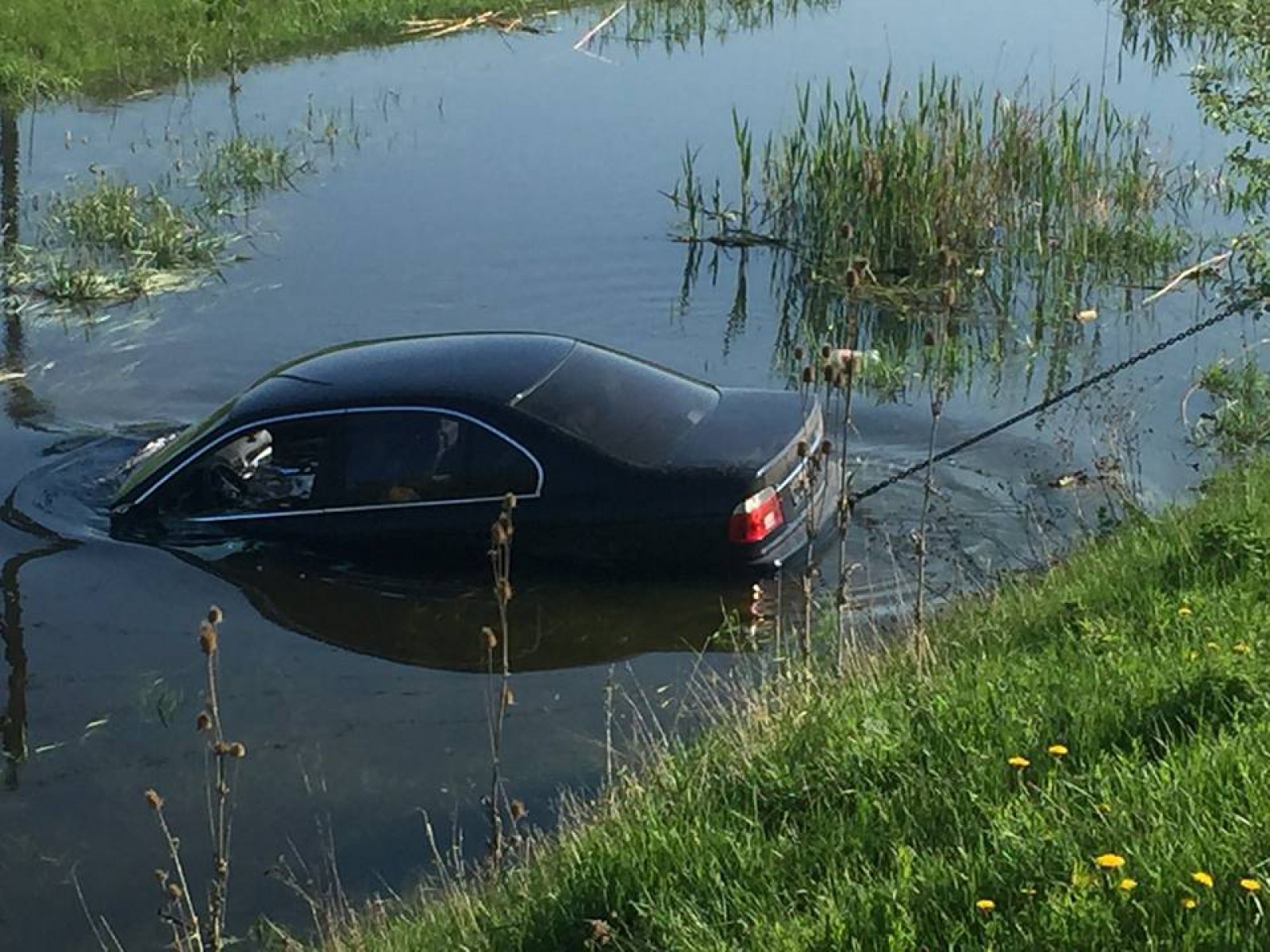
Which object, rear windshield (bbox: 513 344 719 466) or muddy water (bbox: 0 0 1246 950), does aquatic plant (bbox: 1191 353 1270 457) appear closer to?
muddy water (bbox: 0 0 1246 950)

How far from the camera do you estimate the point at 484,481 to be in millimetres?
10305

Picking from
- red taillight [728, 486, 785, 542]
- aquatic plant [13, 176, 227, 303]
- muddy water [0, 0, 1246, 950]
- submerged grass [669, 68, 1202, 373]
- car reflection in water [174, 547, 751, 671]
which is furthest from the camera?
aquatic plant [13, 176, 227, 303]

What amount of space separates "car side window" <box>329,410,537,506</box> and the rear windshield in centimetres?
31

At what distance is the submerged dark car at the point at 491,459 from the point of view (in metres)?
9.97

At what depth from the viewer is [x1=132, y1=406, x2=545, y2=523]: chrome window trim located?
10180 mm

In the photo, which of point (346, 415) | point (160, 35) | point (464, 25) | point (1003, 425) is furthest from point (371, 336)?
point (464, 25)

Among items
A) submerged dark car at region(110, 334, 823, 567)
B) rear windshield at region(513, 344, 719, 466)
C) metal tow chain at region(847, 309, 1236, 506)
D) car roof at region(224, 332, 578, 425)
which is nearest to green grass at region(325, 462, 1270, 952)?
metal tow chain at region(847, 309, 1236, 506)

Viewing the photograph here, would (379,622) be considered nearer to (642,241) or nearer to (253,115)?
(642,241)

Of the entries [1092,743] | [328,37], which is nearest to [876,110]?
[328,37]

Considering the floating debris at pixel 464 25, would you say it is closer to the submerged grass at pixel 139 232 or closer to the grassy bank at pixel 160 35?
the grassy bank at pixel 160 35

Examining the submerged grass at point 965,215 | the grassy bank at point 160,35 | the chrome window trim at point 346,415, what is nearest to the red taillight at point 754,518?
the chrome window trim at point 346,415

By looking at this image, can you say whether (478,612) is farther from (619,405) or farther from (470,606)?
(619,405)

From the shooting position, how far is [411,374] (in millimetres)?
10555

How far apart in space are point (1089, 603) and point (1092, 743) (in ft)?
7.27
